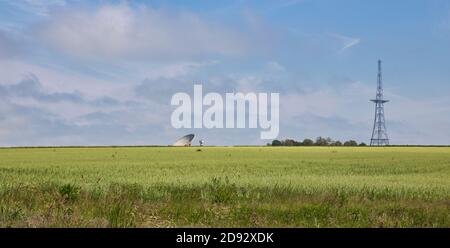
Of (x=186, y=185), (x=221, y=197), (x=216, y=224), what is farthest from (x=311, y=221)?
(x=186, y=185)

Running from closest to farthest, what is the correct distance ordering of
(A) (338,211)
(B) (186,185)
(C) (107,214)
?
(C) (107,214), (A) (338,211), (B) (186,185)

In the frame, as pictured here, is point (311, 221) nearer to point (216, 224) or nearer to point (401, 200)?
point (216, 224)

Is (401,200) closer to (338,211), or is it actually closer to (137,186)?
(338,211)

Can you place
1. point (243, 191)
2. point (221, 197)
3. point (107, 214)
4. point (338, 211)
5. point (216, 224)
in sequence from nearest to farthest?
point (216, 224)
point (107, 214)
point (338, 211)
point (221, 197)
point (243, 191)

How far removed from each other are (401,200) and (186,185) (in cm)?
834

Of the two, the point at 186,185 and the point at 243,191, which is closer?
the point at 243,191

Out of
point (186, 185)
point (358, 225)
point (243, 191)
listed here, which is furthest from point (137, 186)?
point (358, 225)

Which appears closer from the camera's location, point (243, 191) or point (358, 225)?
point (358, 225)

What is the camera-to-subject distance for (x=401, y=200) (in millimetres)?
19078
